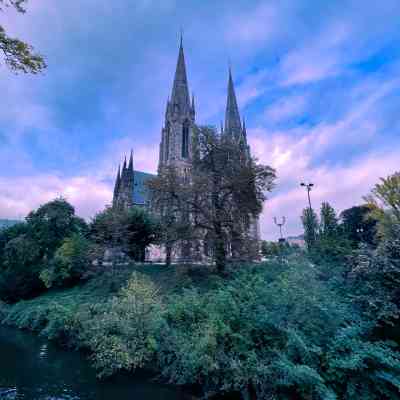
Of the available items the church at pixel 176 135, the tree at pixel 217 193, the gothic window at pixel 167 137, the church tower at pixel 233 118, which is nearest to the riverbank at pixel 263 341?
the tree at pixel 217 193

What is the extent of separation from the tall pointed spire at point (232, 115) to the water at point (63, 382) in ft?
166

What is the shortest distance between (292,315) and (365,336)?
1.94 metres

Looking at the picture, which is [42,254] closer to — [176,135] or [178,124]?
[176,135]

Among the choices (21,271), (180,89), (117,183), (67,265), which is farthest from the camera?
(117,183)

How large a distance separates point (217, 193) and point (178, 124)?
31.8 meters

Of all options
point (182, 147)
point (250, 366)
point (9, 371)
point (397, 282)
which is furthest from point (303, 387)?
point (182, 147)

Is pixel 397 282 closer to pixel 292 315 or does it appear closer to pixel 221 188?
pixel 292 315

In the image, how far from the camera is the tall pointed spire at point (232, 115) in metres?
57.4

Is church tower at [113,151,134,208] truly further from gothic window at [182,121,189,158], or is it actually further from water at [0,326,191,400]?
water at [0,326,191,400]

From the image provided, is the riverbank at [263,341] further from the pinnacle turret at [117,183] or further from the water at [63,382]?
the pinnacle turret at [117,183]

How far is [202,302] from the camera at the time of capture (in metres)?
11.0

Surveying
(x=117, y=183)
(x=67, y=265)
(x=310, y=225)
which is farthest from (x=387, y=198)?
(x=117, y=183)

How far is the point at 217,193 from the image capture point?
66.0 ft

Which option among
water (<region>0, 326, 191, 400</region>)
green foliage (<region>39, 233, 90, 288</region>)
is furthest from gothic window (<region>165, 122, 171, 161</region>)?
water (<region>0, 326, 191, 400</region>)
